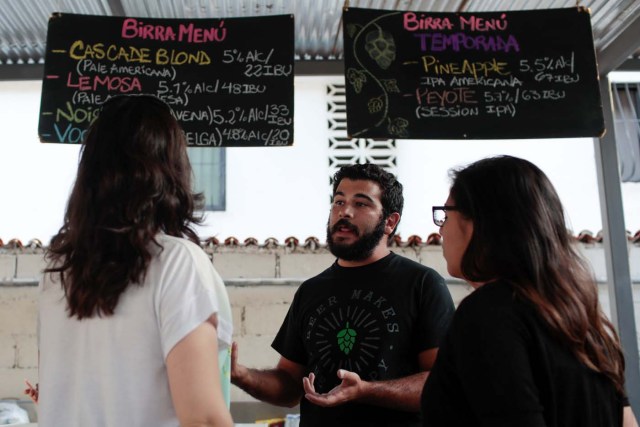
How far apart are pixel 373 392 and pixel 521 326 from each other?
3.06 feet

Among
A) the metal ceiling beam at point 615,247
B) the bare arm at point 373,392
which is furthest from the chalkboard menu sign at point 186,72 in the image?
the metal ceiling beam at point 615,247

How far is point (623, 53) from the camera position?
377 cm

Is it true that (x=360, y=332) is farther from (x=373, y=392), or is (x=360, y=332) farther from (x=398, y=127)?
(x=398, y=127)

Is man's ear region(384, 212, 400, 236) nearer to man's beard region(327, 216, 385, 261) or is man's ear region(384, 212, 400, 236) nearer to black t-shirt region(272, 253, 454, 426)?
man's beard region(327, 216, 385, 261)

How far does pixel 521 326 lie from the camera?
138cm

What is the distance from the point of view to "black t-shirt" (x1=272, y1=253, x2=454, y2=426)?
239 cm

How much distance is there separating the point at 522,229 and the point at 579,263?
194 mm

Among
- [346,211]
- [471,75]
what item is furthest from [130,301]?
Answer: [471,75]

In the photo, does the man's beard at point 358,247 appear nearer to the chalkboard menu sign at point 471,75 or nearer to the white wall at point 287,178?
the chalkboard menu sign at point 471,75

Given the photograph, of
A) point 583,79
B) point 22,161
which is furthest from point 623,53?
point 22,161

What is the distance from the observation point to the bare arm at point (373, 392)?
7.01ft

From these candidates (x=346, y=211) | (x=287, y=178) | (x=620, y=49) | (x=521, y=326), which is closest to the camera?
(x=521, y=326)

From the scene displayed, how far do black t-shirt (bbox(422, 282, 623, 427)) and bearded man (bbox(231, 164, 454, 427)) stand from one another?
0.73 m

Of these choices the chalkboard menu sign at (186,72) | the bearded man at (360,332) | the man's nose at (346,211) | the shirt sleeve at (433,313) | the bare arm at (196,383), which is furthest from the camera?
the chalkboard menu sign at (186,72)
